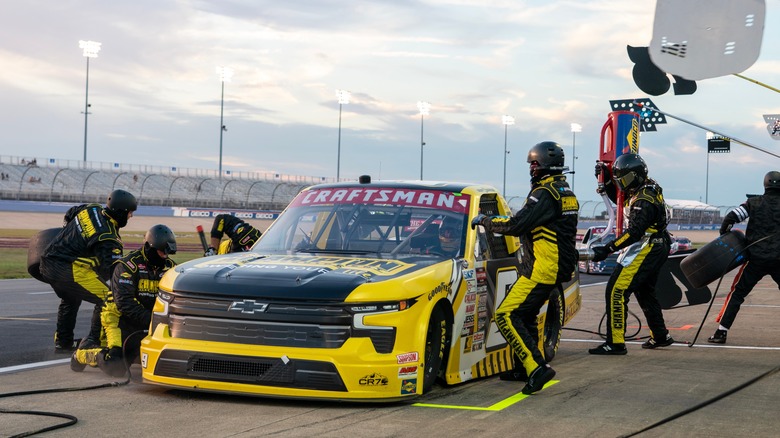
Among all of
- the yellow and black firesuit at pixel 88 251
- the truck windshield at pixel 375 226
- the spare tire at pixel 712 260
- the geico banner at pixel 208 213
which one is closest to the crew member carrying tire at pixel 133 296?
the truck windshield at pixel 375 226

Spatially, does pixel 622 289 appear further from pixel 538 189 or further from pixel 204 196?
pixel 204 196

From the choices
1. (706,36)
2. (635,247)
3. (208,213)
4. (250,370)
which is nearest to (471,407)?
(250,370)

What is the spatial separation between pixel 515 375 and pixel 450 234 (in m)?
1.31

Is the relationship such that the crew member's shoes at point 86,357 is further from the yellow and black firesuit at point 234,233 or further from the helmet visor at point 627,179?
the helmet visor at point 627,179

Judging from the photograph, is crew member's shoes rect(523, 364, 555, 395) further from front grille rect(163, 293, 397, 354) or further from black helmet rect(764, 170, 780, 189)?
black helmet rect(764, 170, 780, 189)

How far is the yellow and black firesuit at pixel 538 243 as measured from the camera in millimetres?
7539

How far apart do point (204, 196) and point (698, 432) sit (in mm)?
69146

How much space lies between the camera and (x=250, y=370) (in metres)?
6.50

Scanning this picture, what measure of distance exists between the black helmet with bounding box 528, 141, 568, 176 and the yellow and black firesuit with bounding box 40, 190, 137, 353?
12.6 ft

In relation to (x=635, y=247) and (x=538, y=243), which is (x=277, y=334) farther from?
(x=635, y=247)

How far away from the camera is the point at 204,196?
73.2 metres

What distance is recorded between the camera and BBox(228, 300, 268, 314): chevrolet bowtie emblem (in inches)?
256

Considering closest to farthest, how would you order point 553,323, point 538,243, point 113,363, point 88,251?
point 538,243, point 113,363, point 553,323, point 88,251

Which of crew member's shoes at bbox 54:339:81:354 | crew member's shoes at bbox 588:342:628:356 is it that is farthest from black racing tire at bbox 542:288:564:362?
crew member's shoes at bbox 54:339:81:354
